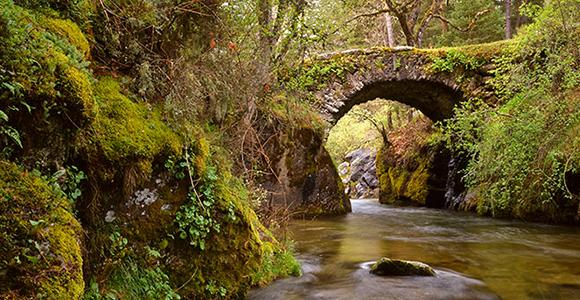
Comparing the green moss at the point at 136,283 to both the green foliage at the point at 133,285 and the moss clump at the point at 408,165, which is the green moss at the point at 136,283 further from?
the moss clump at the point at 408,165

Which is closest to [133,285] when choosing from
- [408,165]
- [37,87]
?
[37,87]

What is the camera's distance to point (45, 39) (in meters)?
2.60

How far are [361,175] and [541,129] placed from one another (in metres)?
19.4

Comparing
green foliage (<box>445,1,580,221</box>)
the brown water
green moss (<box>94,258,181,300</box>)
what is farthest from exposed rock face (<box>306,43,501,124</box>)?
green moss (<box>94,258,181,300</box>)

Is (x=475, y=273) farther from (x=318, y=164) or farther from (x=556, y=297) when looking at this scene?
(x=318, y=164)

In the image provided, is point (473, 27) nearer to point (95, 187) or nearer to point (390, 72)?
point (390, 72)

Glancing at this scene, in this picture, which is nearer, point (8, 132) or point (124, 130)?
point (8, 132)

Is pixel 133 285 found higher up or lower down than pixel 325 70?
lower down

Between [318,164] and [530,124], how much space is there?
546 cm

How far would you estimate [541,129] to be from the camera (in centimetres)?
748

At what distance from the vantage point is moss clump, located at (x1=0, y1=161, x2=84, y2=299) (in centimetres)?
189

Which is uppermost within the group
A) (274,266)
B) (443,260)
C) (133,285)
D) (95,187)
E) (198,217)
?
(95,187)

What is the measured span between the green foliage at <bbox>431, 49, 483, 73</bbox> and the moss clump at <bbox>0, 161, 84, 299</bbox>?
12172mm

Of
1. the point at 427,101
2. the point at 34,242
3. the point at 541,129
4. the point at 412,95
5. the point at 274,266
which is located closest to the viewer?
the point at 34,242
